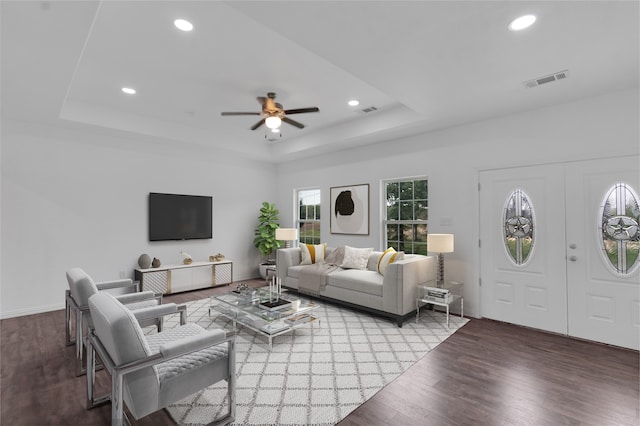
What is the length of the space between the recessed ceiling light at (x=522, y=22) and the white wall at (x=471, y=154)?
2015 millimetres

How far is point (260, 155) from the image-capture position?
6773 millimetres

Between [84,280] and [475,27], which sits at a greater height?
[475,27]

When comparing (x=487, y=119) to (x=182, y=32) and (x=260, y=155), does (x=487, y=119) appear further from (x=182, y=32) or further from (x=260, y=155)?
(x=260, y=155)

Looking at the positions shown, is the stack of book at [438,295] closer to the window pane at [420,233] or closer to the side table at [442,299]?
the side table at [442,299]

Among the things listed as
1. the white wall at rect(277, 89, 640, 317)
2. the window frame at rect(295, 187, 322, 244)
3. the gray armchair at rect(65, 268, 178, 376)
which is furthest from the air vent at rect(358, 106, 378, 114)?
the gray armchair at rect(65, 268, 178, 376)

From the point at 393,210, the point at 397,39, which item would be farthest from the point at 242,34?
the point at 393,210

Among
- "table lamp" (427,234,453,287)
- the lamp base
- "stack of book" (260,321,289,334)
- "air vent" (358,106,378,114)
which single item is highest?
"air vent" (358,106,378,114)

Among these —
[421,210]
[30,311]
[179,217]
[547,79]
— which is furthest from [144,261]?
[547,79]

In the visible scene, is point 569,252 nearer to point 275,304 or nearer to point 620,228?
point 620,228

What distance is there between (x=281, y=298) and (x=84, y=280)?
6.68ft

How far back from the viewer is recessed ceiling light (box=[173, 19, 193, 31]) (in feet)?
8.54

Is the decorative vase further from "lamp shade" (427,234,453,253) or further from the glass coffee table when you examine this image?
"lamp shade" (427,234,453,253)

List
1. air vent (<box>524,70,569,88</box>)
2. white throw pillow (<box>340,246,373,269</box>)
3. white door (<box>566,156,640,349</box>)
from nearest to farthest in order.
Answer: air vent (<box>524,70,569,88</box>), white door (<box>566,156,640,349</box>), white throw pillow (<box>340,246,373,269</box>)

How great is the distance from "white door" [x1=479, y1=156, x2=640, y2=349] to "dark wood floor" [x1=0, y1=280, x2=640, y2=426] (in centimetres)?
36
